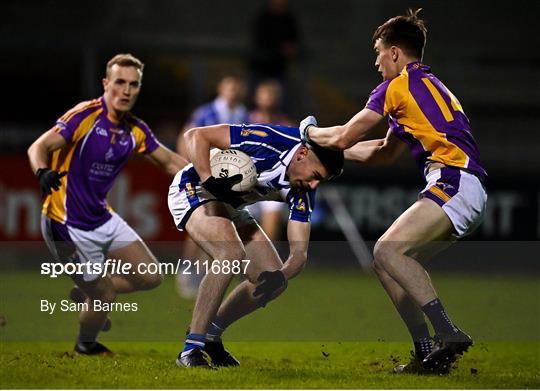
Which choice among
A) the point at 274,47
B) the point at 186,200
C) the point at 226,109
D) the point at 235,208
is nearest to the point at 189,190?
the point at 186,200

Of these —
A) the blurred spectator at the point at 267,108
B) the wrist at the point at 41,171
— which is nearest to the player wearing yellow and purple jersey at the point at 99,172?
the wrist at the point at 41,171

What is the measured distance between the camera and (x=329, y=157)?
7.04 meters

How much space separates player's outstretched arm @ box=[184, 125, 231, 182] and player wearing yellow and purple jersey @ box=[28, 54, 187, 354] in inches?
48.8

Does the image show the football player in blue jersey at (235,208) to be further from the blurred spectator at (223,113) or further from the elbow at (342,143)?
the blurred spectator at (223,113)

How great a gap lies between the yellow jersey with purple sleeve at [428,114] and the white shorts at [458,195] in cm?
6

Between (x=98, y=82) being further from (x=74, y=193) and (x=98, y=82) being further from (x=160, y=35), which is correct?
(x=74, y=193)

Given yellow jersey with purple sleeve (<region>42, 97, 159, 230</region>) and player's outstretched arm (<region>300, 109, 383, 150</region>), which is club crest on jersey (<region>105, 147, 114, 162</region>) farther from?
player's outstretched arm (<region>300, 109, 383, 150</region>)

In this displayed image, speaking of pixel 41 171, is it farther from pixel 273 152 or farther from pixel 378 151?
pixel 378 151

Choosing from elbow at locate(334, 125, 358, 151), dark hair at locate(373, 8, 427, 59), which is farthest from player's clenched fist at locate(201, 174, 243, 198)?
dark hair at locate(373, 8, 427, 59)

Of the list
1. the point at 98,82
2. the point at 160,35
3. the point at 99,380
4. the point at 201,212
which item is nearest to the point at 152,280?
the point at 201,212

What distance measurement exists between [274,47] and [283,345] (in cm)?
676

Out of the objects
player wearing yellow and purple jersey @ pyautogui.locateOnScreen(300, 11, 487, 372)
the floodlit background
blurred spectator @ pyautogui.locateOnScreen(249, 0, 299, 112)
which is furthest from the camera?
blurred spectator @ pyautogui.locateOnScreen(249, 0, 299, 112)

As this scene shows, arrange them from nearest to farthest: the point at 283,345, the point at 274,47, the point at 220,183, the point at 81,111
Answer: the point at 220,183 → the point at 81,111 → the point at 283,345 → the point at 274,47

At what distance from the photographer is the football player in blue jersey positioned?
6.86 metres
